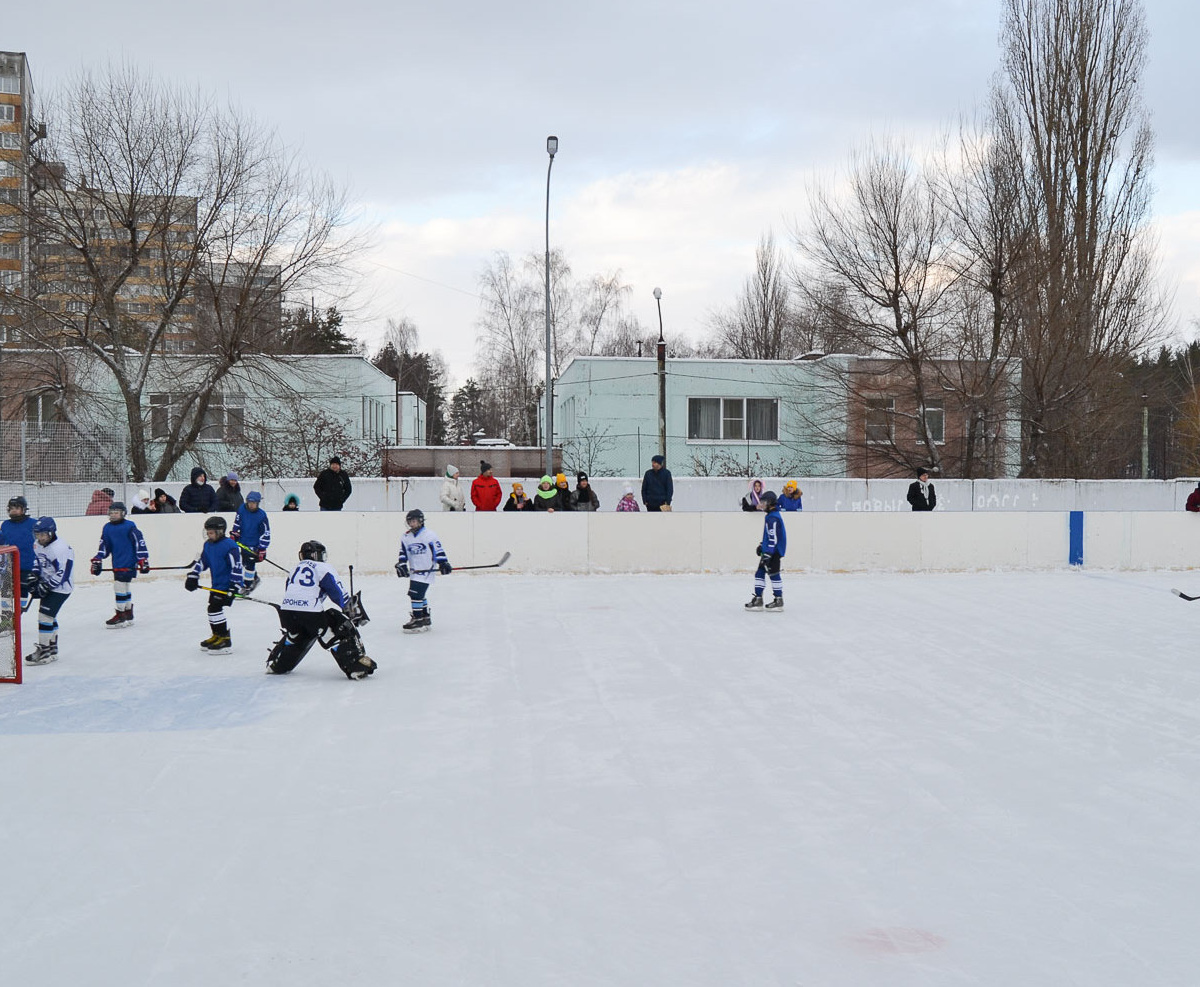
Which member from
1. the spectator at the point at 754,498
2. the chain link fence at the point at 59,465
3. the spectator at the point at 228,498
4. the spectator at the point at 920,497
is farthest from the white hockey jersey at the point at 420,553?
the spectator at the point at 920,497

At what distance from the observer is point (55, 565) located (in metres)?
9.67

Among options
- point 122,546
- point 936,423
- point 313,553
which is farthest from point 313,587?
point 936,423

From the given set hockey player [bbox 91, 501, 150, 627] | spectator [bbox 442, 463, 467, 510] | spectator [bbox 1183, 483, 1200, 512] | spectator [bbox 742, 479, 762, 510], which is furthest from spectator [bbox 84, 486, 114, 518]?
spectator [bbox 1183, 483, 1200, 512]

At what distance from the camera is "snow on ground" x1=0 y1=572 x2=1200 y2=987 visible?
3777mm

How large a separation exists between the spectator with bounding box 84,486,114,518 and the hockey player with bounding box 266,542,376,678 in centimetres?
830

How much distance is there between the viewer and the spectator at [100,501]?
15930 mm

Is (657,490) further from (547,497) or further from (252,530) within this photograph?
(252,530)

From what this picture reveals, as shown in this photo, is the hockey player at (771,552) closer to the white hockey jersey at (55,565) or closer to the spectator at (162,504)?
the white hockey jersey at (55,565)

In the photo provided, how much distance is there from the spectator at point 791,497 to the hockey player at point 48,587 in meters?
8.99

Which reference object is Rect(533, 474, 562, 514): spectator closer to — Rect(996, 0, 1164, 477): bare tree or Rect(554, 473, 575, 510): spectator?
Rect(554, 473, 575, 510): spectator

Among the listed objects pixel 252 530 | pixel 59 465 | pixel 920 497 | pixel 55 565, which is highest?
pixel 59 465

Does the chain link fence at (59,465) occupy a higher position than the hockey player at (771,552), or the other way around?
the chain link fence at (59,465)

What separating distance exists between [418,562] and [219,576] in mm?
1912

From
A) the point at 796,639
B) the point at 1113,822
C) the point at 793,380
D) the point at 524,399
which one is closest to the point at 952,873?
the point at 1113,822
